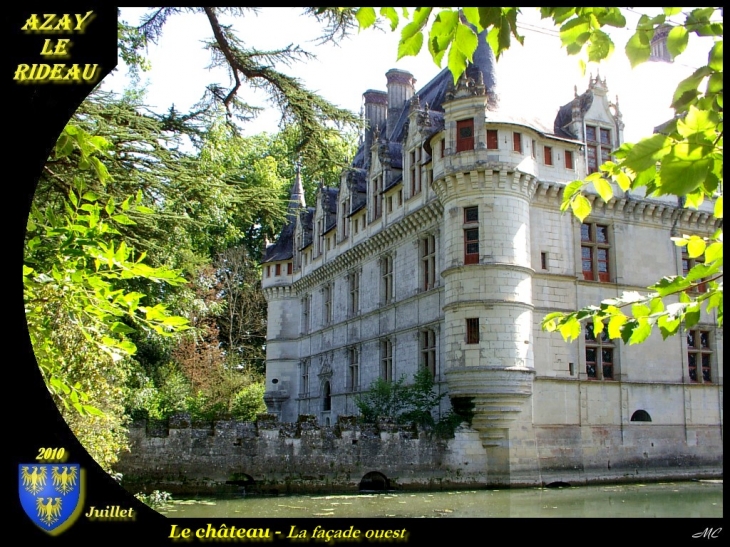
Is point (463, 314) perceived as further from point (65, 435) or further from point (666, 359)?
point (65, 435)

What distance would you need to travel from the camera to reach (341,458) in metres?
17.2

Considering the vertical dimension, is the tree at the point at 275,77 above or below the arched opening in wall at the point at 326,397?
above

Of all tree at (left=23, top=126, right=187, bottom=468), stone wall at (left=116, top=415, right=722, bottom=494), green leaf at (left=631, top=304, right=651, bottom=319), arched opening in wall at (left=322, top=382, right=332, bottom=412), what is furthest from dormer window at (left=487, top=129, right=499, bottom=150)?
green leaf at (left=631, top=304, right=651, bottom=319)

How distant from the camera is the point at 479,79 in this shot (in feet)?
61.7

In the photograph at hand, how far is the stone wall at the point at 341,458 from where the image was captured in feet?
53.7

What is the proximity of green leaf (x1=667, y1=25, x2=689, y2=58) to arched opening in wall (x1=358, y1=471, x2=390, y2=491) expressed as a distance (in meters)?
15.3

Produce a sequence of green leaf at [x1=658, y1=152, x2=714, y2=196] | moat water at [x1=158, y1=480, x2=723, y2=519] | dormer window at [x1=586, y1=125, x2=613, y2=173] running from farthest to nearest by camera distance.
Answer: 1. dormer window at [x1=586, y1=125, x2=613, y2=173]
2. moat water at [x1=158, y1=480, x2=723, y2=519]
3. green leaf at [x1=658, y1=152, x2=714, y2=196]

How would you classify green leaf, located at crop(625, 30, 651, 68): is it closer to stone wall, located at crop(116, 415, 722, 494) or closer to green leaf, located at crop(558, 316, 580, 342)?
green leaf, located at crop(558, 316, 580, 342)

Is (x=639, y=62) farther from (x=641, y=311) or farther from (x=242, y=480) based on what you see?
(x=242, y=480)

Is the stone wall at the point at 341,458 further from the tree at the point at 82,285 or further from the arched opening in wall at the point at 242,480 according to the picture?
the tree at the point at 82,285

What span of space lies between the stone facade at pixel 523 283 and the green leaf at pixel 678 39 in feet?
48.9

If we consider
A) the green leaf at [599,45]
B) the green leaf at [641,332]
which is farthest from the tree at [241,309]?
the green leaf at [599,45]

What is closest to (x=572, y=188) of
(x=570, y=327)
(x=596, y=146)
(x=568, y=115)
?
(x=570, y=327)

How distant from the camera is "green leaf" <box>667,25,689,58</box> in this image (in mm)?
3082
